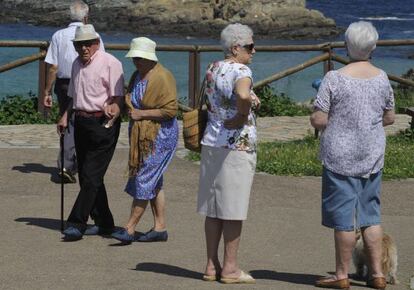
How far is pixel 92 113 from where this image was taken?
9859mm

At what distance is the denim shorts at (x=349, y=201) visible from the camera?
26.3 feet

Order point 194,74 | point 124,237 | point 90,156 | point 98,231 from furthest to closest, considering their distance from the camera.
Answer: point 194,74
point 98,231
point 90,156
point 124,237

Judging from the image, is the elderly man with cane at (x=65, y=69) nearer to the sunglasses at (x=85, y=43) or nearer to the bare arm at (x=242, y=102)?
the sunglasses at (x=85, y=43)

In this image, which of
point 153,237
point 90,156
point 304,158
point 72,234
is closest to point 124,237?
point 153,237

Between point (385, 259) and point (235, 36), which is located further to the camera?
point (385, 259)

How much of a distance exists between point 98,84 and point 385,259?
2788 mm

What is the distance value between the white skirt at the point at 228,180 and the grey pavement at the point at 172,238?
19.6 inches

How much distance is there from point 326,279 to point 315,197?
361 centimetres

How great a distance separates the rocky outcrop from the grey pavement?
5604cm

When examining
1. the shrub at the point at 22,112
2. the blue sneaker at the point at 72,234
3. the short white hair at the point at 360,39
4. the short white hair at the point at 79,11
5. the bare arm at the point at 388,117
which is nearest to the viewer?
the short white hair at the point at 360,39

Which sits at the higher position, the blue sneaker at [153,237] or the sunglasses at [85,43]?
the sunglasses at [85,43]

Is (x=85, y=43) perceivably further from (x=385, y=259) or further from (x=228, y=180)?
(x=385, y=259)

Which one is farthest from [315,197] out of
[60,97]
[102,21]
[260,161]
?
[102,21]

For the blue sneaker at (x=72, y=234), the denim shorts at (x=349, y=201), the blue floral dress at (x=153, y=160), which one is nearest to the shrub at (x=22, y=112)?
the blue sneaker at (x=72, y=234)
